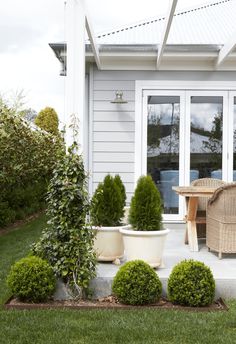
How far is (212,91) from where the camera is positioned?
26.6ft

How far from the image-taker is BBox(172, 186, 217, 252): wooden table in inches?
241

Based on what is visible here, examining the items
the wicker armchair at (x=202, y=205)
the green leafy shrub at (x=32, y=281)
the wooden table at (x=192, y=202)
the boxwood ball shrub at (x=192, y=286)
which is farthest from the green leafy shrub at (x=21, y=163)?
the boxwood ball shrub at (x=192, y=286)

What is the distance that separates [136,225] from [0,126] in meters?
4.97

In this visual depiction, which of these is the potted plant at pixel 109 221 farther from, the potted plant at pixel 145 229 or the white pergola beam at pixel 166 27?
the white pergola beam at pixel 166 27

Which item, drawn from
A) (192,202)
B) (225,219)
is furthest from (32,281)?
(192,202)

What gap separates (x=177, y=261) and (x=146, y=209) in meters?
0.91

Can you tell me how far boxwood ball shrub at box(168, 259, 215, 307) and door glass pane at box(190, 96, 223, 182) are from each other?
3.81 metres

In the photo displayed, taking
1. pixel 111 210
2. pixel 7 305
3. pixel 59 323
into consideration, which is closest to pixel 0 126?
pixel 111 210

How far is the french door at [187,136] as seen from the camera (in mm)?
8109

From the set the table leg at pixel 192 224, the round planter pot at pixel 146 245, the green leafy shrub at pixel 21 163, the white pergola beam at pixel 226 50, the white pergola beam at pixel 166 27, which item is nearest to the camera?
the round planter pot at pixel 146 245

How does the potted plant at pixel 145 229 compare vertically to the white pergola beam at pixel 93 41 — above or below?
below

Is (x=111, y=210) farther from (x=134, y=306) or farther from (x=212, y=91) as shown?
(x=212, y=91)

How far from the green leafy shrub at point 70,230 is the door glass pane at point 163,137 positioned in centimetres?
352

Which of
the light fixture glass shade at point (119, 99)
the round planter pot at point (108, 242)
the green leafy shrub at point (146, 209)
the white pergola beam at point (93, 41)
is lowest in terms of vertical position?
the round planter pot at point (108, 242)
